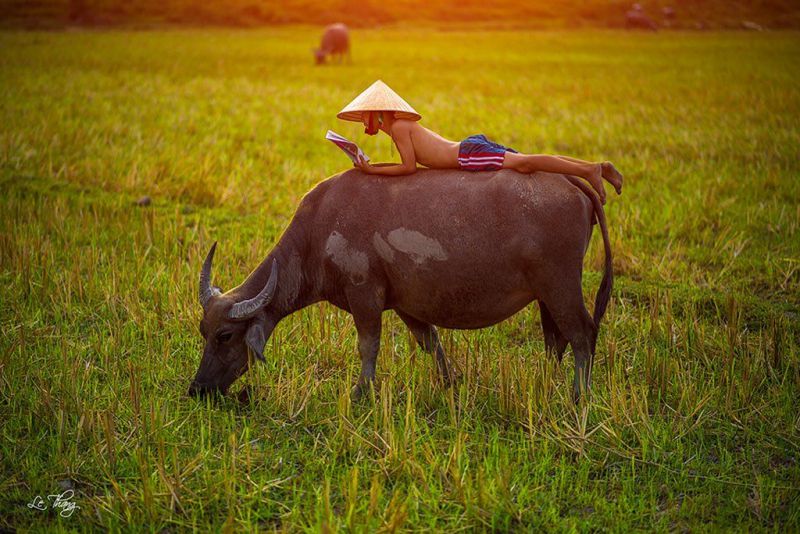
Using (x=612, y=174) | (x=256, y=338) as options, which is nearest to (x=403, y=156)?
(x=612, y=174)

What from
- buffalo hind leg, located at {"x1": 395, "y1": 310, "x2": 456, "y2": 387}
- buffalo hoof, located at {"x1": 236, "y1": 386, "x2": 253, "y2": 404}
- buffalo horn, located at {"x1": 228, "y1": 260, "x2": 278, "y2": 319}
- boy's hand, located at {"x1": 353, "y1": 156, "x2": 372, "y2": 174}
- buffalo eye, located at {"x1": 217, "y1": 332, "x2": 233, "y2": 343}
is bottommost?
buffalo hoof, located at {"x1": 236, "y1": 386, "x2": 253, "y2": 404}

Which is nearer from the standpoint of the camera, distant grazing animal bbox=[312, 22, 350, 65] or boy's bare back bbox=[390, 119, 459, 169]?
boy's bare back bbox=[390, 119, 459, 169]

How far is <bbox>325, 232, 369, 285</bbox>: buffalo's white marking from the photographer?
13.4ft

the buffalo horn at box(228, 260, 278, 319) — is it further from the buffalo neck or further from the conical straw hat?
the conical straw hat

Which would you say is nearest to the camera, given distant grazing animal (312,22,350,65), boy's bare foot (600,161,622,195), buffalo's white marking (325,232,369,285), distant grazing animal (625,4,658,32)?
boy's bare foot (600,161,622,195)

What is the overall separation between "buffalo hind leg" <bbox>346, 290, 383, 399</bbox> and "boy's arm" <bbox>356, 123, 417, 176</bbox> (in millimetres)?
663

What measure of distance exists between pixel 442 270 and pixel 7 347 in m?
2.71

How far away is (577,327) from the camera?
394 cm

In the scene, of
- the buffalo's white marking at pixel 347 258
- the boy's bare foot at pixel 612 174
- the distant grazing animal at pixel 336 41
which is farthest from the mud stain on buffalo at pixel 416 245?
the distant grazing animal at pixel 336 41

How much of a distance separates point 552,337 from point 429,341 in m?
0.70

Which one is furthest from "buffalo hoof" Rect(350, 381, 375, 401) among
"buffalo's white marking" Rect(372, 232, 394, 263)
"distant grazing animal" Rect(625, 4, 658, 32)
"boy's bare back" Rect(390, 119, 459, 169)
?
"distant grazing animal" Rect(625, 4, 658, 32)

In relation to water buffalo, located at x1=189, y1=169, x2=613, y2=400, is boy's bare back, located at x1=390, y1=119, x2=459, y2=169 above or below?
above

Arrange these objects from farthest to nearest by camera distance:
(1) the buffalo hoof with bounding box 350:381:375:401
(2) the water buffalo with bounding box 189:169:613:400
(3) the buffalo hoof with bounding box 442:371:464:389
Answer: (3) the buffalo hoof with bounding box 442:371:464:389 → (1) the buffalo hoof with bounding box 350:381:375:401 → (2) the water buffalo with bounding box 189:169:613:400

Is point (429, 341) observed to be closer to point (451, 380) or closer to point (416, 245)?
point (451, 380)
